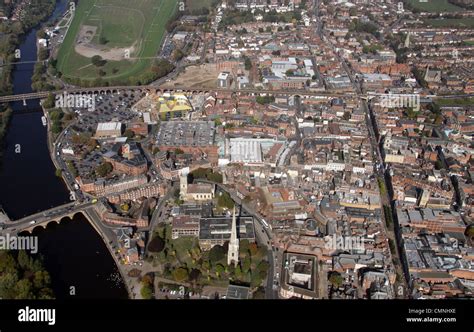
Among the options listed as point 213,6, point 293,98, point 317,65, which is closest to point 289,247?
point 293,98

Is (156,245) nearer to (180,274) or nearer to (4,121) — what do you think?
(180,274)

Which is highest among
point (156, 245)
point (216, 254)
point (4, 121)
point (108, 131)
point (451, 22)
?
point (451, 22)

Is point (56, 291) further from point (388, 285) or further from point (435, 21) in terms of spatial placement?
point (435, 21)

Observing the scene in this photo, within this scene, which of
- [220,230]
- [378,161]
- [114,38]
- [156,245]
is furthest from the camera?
[114,38]

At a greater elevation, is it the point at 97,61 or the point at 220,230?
the point at 97,61

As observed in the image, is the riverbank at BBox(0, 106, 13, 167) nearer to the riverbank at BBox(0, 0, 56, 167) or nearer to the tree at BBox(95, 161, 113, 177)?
the riverbank at BBox(0, 0, 56, 167)

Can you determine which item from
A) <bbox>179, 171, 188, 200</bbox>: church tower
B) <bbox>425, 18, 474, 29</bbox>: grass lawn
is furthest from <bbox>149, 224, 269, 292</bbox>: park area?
<bbox>425, 18, 474, 29</bbox>: grass lawn

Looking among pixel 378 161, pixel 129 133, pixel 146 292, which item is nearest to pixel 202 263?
pixel 146 292

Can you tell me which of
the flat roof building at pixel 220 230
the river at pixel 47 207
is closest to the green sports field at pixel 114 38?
the river at pixel 47 207

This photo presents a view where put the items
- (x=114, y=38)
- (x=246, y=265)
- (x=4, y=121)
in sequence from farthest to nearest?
(x=114, y=38), (x=4, y=121), (x=246, y=265)
